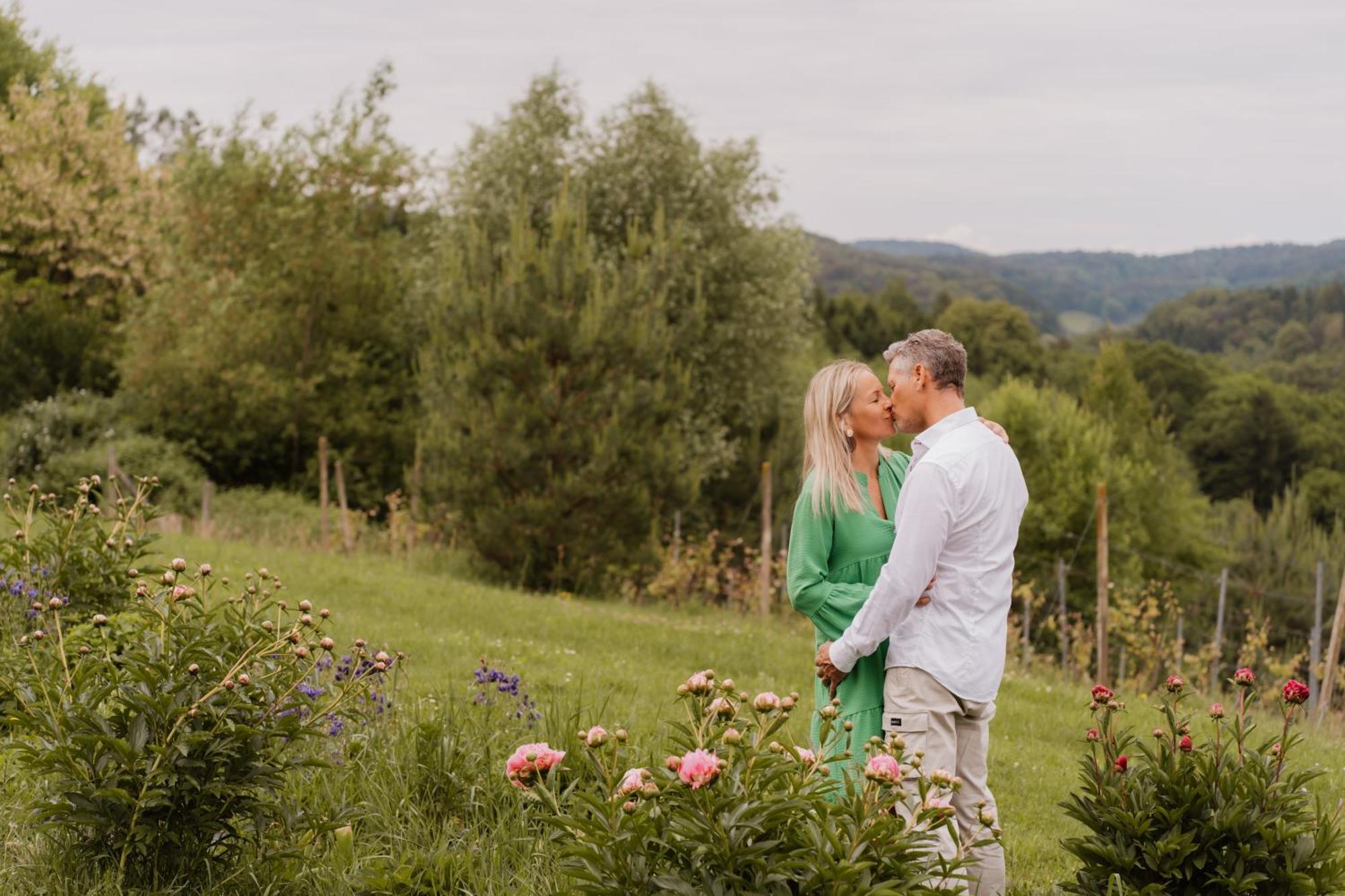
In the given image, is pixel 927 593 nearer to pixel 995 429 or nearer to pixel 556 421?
pixel 995 429

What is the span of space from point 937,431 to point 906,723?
872mm

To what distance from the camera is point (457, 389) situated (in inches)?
632

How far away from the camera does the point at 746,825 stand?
7.90 ft

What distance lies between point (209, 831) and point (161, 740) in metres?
0.43

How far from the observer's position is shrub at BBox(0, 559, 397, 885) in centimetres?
320

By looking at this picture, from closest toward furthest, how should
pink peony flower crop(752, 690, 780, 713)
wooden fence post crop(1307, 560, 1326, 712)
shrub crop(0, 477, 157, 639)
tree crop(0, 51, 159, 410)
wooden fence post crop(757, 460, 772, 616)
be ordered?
pink peony flower crop(752, 690, 780, 713), shrub crop(0, 477, 157, 639), wooden fence post crop(1307, 560, 1326, 712), wooden fence post crop(757, 460, 772, 616), tree crop(0, 51, 159, 410)

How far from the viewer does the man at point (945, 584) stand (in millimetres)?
3287

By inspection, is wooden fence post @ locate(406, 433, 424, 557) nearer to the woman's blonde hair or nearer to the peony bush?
the woman's blonde hair

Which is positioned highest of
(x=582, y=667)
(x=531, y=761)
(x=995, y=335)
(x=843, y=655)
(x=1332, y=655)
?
(x=995, y=335)

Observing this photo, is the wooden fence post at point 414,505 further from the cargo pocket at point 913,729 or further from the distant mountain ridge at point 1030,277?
the distant mountain ridge at point 1030,277

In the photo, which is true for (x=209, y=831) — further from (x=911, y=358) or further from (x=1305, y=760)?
(x=1305, y=760)

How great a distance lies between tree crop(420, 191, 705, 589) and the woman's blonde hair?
1169cm

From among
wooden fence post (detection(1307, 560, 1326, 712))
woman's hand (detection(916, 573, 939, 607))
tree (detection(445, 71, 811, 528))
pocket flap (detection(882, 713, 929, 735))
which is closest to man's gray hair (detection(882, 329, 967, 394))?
woman's hand (detection(916, 573, 939, 607))

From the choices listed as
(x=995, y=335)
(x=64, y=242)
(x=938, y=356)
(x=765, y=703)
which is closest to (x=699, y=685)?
(x=765, y=703)
